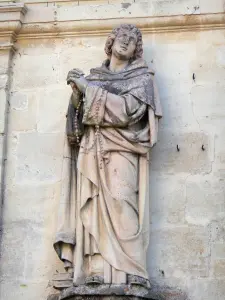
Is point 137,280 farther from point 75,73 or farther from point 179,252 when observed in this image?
point 75,73

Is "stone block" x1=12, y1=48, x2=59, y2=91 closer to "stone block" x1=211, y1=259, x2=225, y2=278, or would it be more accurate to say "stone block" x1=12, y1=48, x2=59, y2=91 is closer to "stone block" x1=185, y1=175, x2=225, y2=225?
"stone block" x1=185, y1=175, x2=225, y2=225

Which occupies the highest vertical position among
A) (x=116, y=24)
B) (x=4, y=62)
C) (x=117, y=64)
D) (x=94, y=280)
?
(x=116, y=24)

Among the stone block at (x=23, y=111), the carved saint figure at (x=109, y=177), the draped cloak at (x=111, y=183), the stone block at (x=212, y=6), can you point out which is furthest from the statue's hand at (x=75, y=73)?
the stone block at (x=212, y=6)

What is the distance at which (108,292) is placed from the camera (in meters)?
8.99

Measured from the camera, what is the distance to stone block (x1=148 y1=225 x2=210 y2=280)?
9492 millimetres

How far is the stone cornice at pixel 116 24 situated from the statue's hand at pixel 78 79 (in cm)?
93

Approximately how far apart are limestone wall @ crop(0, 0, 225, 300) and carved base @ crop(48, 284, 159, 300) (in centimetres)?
40

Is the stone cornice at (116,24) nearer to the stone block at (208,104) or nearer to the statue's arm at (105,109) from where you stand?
the stone block at (208,104)

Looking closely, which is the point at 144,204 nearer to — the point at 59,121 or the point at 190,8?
the point at 59,121

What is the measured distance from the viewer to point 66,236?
371 inches

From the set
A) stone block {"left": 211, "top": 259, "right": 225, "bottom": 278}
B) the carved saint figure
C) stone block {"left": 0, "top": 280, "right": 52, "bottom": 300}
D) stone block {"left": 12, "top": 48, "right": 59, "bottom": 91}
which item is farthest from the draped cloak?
stone block {"left": 12, "top": 48, "right": 59, "bottom": 91}

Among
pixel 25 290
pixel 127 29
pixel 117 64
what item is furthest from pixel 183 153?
pixel 25 290

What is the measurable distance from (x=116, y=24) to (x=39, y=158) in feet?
4.69

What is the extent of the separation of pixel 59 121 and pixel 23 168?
534 millimetres
